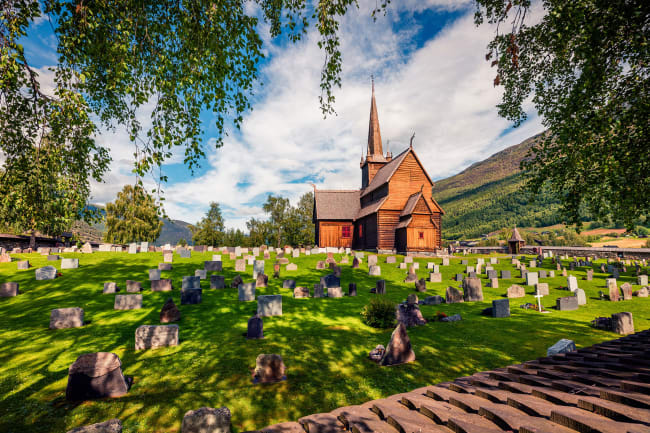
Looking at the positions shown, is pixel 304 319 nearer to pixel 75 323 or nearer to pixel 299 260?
pixel 75 323

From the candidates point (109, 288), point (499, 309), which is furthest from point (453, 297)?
point (109, 288)

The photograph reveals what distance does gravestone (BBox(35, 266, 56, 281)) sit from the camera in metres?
13.7

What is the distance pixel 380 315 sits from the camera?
29.8 feet

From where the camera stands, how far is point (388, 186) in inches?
1319

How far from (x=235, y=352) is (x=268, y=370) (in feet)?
5.47

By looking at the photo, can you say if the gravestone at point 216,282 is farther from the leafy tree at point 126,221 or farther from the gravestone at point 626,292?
the leafy tree at point 126,221

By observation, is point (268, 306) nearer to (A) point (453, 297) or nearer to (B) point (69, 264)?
(A) point (453, 297)

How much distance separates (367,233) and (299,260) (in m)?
14.9

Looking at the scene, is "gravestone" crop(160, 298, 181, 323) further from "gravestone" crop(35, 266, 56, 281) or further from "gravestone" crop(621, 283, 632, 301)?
"gravestone" crop(621, 283, 632, 301)

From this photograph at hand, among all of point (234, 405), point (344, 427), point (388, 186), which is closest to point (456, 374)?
point (344, 427)

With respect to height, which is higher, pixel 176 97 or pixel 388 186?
pixel 388 186

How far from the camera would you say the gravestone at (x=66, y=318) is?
798 centimetres

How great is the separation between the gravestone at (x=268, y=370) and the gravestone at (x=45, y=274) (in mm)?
15552

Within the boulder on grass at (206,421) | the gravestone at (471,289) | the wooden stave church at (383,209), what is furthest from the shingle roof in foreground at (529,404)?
the wooden stave church at (383,209)
